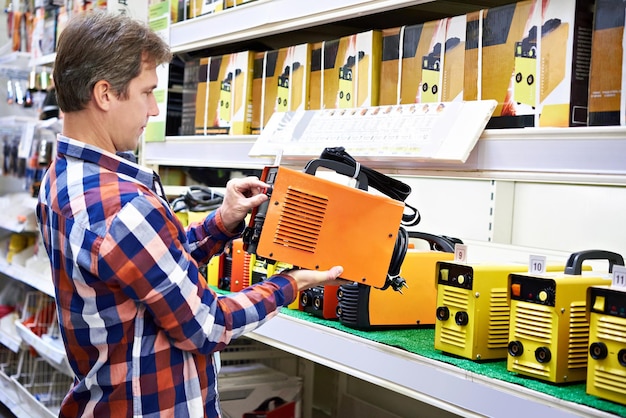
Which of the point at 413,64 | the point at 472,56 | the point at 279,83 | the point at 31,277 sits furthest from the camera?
the point at 31,277

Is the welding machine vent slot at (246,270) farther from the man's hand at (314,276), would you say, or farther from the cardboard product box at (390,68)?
the man's hand at (314,276)

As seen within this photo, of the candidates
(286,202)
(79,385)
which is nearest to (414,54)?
(286,202)

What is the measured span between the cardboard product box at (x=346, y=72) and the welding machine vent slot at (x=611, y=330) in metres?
0.95

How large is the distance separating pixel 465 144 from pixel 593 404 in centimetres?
59

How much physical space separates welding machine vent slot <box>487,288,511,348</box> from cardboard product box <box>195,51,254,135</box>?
1209mm

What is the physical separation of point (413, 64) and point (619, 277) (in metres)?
0.82

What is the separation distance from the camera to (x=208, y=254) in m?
1.74

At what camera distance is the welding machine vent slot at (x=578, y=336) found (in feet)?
4.42

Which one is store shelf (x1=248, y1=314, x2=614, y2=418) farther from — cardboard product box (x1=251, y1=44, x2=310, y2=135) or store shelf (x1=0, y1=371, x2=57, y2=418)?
store shelf (x1=0, y1=371, x2=57, y2=418)

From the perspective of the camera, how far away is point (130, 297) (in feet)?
4.26

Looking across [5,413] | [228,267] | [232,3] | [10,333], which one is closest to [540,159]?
[228,267]

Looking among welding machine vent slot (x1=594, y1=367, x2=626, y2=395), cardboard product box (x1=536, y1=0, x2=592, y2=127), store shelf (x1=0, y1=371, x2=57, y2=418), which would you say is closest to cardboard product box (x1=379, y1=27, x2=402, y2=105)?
cardboard product box (x1=536, y1=0, x2=592, y2=127)

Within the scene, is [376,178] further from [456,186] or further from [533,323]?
[456,186]

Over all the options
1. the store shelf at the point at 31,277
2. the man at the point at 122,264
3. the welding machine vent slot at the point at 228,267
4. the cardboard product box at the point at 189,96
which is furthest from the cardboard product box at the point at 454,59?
the store shelf at the point at 31,277
